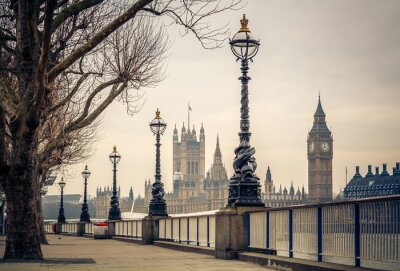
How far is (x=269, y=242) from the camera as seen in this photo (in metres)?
17.6

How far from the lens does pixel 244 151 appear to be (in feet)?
65.4

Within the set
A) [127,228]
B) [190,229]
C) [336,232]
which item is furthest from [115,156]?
[336,232]

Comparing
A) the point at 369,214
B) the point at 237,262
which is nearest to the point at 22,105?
the point at 237,262

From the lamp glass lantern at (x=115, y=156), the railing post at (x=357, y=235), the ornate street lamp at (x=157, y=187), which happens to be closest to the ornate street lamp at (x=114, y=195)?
the lamp glass lantern at (x=115, y=156)

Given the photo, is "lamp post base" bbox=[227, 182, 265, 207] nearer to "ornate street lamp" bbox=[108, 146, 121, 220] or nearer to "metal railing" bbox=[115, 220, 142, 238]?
"metal railing" bbox=[115, 220, 142, 238]

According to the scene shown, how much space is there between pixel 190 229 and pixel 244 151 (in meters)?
7.21

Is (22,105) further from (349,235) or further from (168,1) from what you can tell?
(349,235)

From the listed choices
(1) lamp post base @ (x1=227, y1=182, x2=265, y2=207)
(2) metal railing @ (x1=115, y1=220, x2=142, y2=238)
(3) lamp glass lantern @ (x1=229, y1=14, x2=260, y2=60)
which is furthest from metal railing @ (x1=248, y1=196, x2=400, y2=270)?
(2) metal railing @ (x1=115, y1=220, x2=142, y2=238)

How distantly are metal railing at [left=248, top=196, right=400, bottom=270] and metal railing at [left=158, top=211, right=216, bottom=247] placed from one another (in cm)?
456

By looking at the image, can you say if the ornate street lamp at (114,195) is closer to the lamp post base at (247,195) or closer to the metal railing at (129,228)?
the metal railing at (129,228)

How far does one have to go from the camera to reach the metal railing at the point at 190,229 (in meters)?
23.2

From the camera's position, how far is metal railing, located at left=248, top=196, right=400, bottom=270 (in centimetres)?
1129

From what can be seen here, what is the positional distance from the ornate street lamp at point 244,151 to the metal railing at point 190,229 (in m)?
2.59

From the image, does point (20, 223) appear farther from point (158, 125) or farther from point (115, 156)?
point (115, 156)
